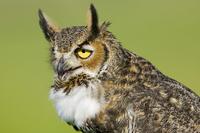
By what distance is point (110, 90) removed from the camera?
31.1 feet

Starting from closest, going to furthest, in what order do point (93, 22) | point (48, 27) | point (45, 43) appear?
point (93, 22), point (48, 27), point (45, 43)

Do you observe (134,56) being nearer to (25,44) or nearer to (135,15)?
(25,44)

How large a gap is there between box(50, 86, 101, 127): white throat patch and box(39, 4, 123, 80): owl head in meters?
0.18

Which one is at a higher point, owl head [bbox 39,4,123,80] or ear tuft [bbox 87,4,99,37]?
ear tuft [bbox 87,4,99,37]

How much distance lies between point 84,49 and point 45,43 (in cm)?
670

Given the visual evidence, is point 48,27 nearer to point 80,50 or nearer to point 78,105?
point 80,50

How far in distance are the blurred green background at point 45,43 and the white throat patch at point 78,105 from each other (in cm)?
415

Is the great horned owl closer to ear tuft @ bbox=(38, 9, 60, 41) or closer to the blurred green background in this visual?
ear tuft @ bbox=(38, 9, 60, 41)

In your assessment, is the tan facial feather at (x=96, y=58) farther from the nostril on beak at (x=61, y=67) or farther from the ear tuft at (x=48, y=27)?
the ear tuft at (x=48, y=27)

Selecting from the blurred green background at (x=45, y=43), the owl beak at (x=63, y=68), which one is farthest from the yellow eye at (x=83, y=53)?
the blurred green background at (x=45, y=43)

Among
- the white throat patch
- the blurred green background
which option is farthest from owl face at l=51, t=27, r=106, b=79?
the blurred green background

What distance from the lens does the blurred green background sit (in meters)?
17.5

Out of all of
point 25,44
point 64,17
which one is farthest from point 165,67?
point 64,17

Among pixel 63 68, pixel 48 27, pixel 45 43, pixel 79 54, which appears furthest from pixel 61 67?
pixel 45 43
